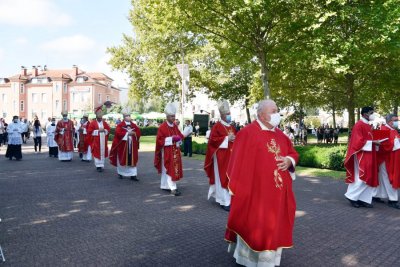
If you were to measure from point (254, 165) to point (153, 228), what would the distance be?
8.96 ft

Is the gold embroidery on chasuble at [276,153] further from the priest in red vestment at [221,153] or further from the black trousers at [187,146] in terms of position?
the black trousers at [187,146]

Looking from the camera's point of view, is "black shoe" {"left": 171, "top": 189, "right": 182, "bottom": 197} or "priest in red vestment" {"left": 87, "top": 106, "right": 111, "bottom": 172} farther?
"priest in red vestment" {"left": 87, "top": 106, "right": 111, "bottom": 172}

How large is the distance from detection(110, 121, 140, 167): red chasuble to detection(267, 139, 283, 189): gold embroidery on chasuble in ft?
26.6

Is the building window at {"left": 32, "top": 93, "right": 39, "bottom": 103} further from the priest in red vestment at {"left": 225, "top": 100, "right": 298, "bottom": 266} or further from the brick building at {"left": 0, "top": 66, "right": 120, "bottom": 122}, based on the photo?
the priest in red vestment at {"left": 225, "top": 100, "right": 298, "bottom": 266}

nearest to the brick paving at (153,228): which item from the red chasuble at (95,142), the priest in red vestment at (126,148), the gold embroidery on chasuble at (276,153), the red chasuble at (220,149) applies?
the red chasuble at (220,149)

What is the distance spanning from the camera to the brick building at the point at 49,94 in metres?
76.4

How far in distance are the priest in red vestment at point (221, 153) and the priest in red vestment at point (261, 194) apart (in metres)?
3.27

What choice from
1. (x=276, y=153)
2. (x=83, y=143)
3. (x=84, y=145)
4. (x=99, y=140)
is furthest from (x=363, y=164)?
(x=83, y=143)

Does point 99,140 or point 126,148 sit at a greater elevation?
point 99,140

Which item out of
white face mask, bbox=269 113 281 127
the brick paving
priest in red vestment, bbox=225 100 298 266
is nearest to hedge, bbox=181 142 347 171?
the brick paving

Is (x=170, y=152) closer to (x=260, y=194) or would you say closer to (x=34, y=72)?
(x=260, y=194)

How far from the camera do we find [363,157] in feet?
28.5

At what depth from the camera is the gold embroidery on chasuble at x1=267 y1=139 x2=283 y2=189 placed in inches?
190

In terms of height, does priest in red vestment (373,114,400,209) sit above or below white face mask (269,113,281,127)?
below
